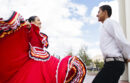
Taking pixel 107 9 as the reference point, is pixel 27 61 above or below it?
below

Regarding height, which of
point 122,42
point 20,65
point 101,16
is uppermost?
point 101,16

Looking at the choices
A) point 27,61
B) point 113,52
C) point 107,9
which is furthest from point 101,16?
point 27,61

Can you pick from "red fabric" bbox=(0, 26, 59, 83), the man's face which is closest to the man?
the man's face

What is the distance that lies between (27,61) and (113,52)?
3.43 feet

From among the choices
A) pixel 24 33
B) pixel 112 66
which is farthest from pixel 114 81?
pixel 24 33

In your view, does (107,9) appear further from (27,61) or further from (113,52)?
(27,61)

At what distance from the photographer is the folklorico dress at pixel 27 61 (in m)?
2.03

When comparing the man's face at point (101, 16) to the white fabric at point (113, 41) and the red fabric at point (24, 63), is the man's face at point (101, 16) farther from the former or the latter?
the red fabric at point (24, 63)

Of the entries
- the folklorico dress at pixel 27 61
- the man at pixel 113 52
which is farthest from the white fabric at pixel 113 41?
the folklorico dress at pixel 27 61

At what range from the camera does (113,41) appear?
2338 mm

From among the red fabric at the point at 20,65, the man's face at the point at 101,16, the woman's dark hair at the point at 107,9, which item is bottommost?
the red fabric at the point at 20,65

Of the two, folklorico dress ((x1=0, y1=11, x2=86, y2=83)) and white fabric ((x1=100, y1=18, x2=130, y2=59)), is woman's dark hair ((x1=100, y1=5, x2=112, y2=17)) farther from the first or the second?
folklorico dress ((x1=0, y1=11, x2=86, y2=83))

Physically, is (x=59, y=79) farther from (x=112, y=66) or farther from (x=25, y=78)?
(x=112, y=66)

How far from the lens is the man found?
2.25 m
